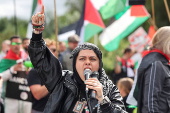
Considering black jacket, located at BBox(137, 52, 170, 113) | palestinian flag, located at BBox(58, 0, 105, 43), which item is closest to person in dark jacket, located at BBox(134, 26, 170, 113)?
black jacket, located at BBox(137, 52, 170, 113)

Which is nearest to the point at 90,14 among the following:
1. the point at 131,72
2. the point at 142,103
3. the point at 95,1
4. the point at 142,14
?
the point at 95,1

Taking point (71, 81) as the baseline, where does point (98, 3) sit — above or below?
above

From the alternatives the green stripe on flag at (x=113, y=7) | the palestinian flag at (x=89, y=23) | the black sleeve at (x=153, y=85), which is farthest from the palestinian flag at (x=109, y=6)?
the black sleeve at (x=153, y=85)

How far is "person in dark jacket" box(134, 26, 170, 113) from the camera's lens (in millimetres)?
2586

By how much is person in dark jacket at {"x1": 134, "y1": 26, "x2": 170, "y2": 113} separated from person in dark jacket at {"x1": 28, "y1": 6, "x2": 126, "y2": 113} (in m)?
0.33

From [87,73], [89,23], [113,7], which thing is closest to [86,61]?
[87,73]

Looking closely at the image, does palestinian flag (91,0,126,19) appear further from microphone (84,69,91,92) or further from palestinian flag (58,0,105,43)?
microphone (84,69,91,92)

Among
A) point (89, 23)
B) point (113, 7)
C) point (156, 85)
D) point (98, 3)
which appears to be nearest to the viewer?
point (156, 85)

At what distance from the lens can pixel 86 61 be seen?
2465 mm

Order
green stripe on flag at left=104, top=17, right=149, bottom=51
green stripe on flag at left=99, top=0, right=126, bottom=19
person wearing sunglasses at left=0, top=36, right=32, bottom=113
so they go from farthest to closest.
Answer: green stripe on flag at left=104, top=17, right=149, bottom=51, green stripe on flag at left=99, top=0, right=126, bottom=19, person wearing sunglasses at left=0, top=36, right=32, bottom=113

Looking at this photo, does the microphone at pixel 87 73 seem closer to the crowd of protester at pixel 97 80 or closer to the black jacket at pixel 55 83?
the crowd of protester at pixel 97 80

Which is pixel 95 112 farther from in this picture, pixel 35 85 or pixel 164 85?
pixel 35 85

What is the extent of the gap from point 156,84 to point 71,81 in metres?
0.87

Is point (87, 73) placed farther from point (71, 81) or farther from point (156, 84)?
point (156, 84)
